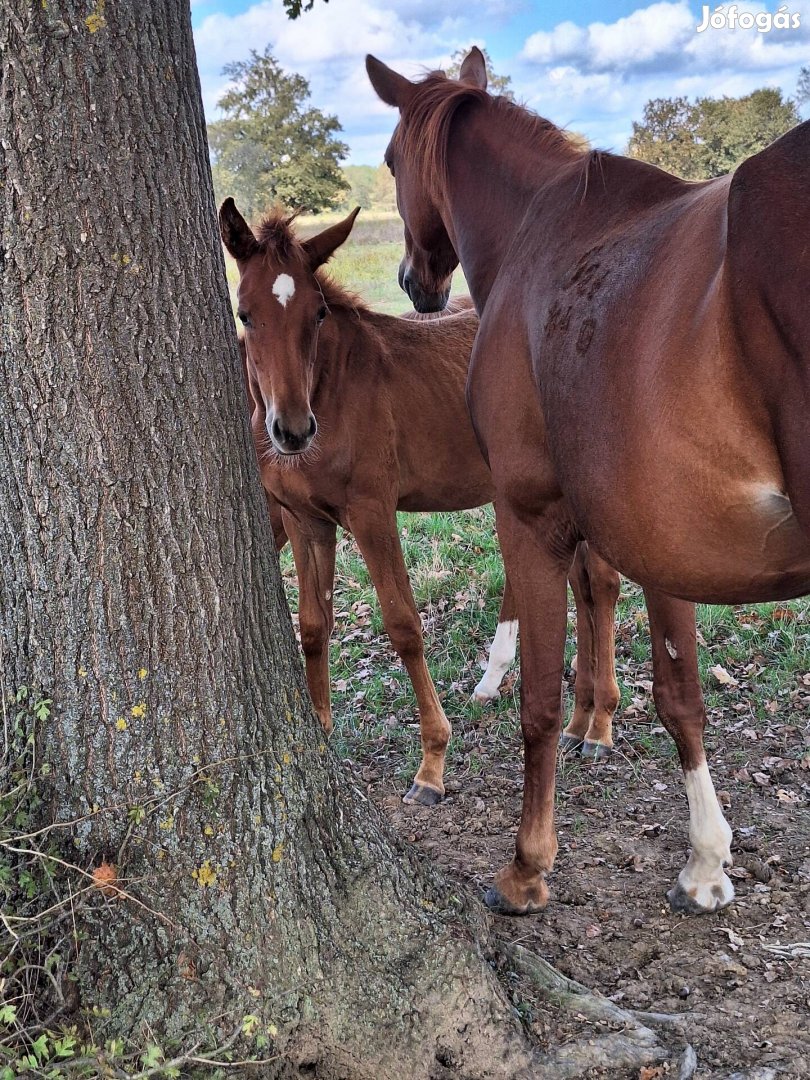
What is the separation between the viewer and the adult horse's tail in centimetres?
169

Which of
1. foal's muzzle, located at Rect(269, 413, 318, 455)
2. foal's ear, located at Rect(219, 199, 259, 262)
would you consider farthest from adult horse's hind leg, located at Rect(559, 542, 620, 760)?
foal's ear, located at Rect(219, 199, 259, 262)

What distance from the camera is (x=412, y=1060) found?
80.9 inches

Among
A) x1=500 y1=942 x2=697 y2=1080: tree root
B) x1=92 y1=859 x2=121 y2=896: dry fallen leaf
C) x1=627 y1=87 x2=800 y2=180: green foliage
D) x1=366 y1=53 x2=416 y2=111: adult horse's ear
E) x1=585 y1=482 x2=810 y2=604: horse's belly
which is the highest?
x1=627 y1=87 x2=800 y2=180: green foliage

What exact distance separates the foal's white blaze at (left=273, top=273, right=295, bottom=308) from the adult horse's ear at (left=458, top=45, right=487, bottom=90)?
1.30 meters

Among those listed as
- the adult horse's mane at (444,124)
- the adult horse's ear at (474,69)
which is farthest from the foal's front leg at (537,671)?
the adult horse's ear at (474,69)

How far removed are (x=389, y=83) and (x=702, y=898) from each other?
133 inches

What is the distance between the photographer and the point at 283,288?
12.5ft

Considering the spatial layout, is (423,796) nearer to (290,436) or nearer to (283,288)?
(290,436)

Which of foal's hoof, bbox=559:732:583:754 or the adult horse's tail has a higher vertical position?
the adult horse's tail

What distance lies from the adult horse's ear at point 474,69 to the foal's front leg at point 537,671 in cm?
230

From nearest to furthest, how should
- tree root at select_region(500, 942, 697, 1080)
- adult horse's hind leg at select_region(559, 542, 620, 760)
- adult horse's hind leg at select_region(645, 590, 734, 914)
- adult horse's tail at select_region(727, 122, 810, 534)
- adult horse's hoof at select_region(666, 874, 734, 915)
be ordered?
adult horse's tail at select_region(727, 122, 810, 534), tree root at select_region(500, 942, 697, 1080), adult horse's hoof at select_region(666, 874, 734, 915), adult horse's hind leg at select_region(645, 590, 734, 914), adult horse's hind leg at select_region(559, 542, 620, 760)

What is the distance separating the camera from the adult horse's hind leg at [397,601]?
413 centimetres

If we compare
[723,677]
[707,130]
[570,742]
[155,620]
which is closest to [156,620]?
[155,620]

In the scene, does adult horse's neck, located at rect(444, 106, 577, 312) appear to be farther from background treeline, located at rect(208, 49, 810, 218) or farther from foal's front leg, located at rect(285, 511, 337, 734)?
background treeline, located at rect(208, 49, 810, 218)
